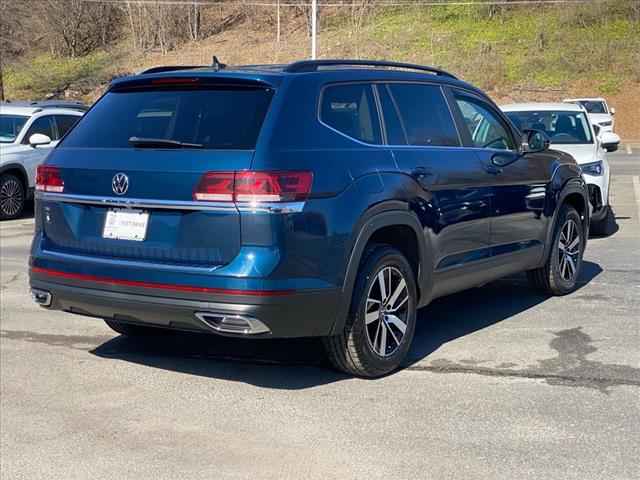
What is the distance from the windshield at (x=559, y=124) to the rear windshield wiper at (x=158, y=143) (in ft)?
25.8

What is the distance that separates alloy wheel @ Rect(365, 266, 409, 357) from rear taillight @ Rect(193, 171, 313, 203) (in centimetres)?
88

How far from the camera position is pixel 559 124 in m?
12.8

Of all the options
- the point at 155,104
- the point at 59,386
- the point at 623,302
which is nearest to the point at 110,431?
the point at 59,386

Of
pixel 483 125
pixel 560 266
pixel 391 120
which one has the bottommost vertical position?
pixel 560 266

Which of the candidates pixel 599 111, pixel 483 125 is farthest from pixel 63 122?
pixel 599 111

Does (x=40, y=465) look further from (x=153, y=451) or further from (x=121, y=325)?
(x=121, y=325)

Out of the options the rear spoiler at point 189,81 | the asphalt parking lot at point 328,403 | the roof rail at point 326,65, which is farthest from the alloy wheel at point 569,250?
the rear spoiler at point 189,81

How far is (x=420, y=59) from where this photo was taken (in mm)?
43562

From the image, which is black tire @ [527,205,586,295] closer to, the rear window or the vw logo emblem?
the rear window

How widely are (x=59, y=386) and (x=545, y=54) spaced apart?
3953 centimetres

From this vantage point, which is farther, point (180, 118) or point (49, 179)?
point (49, 179)

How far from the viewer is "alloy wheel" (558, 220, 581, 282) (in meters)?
8.03

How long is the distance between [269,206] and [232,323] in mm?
661

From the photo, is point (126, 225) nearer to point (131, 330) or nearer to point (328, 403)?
point (328, 403)
